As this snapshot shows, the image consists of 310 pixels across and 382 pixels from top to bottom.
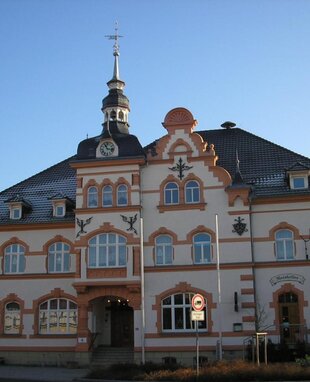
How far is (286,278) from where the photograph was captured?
3006 cm

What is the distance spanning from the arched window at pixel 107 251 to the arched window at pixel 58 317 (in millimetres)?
3474

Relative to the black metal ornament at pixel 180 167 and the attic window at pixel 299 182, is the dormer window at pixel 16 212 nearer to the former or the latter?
the black metal ornament at pixel 180 167

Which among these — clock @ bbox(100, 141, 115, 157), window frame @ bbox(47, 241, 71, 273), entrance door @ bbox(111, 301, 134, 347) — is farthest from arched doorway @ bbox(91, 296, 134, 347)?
clock @ bbox(100, 141, 115, 157)

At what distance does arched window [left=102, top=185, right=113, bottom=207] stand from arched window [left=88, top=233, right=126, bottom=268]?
177 cm

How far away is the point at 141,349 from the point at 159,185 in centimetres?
890

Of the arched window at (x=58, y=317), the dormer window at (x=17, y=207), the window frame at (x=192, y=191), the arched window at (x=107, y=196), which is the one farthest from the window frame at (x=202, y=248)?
the dormer window at (x=17, y=207)

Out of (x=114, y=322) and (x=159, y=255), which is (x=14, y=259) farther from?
(x=159, y=255)

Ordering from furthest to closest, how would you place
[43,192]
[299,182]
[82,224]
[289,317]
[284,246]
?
[43,192] < [82,224] < [299,182] < [284,246] < [289,317]

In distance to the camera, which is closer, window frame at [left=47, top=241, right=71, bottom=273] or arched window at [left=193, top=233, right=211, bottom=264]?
arched window at [left=193, top=233, right=211, bottom=264]

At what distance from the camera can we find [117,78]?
1464 inches

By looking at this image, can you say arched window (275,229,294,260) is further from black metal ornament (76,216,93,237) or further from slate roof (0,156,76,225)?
slate roof (0,156,76,225)

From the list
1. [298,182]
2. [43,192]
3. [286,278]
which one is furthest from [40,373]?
[298,182]

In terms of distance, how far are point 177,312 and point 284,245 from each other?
6.77 metres

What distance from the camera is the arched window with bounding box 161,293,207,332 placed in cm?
3034
